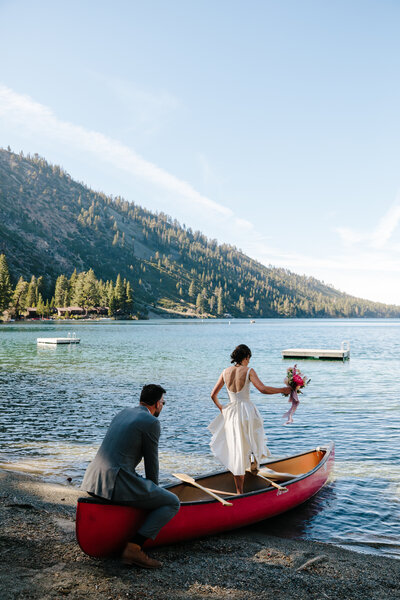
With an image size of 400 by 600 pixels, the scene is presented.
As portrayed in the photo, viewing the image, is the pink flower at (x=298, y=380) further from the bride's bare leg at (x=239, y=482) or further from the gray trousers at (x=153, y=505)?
the gray trousers at (x=153, y=505)

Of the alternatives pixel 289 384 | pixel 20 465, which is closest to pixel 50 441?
pixel 20 465

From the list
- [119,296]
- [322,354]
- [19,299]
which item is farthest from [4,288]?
[322,354]

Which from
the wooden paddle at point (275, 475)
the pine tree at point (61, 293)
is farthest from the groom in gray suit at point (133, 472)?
the pine tree at point (61, 293)

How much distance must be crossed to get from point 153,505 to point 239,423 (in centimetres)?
256

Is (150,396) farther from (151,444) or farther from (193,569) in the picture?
(193,569)

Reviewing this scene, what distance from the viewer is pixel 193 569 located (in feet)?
20.5

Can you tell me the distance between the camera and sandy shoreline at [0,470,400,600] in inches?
Answer: 214

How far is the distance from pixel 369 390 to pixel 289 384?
21283 mm

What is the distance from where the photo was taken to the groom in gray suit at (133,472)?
19.0 feet

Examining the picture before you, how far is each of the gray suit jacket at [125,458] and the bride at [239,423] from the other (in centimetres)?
250

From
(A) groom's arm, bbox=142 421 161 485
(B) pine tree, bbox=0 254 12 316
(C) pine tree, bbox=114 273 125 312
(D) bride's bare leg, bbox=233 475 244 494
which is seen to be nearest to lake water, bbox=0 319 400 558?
(D) bride's bare leg, bbox=233 475 244 494

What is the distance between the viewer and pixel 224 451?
8.53m

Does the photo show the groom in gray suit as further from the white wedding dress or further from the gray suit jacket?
the white wedding dress

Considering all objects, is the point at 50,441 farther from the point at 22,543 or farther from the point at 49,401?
the point at 22,543
